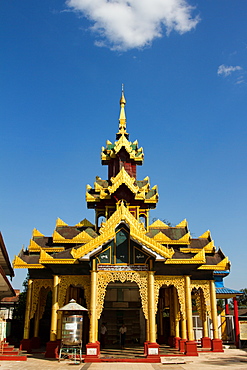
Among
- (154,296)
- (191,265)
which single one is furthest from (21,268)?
(191,265)

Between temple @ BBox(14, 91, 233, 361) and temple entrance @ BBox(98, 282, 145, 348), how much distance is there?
0.06 meters

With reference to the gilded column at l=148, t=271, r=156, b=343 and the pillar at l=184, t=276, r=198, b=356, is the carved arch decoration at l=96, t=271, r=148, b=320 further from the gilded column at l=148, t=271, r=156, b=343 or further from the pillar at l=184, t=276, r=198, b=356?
the pillar at l=184, t=276, r=198, b=356

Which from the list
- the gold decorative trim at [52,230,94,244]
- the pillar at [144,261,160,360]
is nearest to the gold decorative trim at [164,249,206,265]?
the pillar at [144,261,160,360]

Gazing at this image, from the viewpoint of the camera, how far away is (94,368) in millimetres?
13961

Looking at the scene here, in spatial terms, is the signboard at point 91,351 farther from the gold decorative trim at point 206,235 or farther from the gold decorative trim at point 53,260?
the gold decorative trim at point 206,235

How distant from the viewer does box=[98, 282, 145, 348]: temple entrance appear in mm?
24031

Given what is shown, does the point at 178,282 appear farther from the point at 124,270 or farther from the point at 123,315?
the point at 123,315

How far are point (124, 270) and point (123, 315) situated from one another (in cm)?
844

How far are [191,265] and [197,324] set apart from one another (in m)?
9.37

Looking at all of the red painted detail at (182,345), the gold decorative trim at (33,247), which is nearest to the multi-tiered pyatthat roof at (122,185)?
the gold decorative trim at (33,247)

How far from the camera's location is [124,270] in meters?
17.5

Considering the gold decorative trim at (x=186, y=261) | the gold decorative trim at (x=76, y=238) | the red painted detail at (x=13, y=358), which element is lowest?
the red painted detail at (x=13, y=358)

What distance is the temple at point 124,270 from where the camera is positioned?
17406mm

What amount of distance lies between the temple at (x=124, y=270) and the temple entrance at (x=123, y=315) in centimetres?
6
